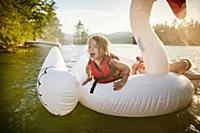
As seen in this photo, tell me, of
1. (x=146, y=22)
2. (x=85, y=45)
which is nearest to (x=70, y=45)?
(x=85, y=45)

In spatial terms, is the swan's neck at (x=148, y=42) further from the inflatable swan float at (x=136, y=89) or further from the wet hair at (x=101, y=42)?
the wet hair at (x=101, y=42)

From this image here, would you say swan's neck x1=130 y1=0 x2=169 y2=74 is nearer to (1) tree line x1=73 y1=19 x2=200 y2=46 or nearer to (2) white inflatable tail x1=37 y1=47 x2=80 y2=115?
(1) tree line x1=73 y1=19 x2=200 y2=46

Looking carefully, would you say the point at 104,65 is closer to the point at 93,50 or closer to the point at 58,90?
the point at 93,50

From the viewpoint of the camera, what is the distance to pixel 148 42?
107cm

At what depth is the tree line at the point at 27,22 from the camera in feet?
3.60

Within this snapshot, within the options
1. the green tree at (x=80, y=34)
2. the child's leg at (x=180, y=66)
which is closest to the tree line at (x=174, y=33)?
the green tree at (x=80, y=34)

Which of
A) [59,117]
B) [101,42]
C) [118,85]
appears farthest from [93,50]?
[59,117]

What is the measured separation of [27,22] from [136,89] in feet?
1.63

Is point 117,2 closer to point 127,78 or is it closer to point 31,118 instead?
point 127,78

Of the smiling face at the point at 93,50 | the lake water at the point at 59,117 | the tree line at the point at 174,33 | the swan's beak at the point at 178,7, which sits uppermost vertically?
the swan's beak at the point at 178,7

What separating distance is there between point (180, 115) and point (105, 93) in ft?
0.96

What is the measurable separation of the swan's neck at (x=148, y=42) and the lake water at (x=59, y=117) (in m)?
0.04

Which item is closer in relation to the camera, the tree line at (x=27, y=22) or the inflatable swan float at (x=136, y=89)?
the inflatable swan float at (x=136, y=89)

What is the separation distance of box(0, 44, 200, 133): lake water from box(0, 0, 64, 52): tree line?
0.06 m
